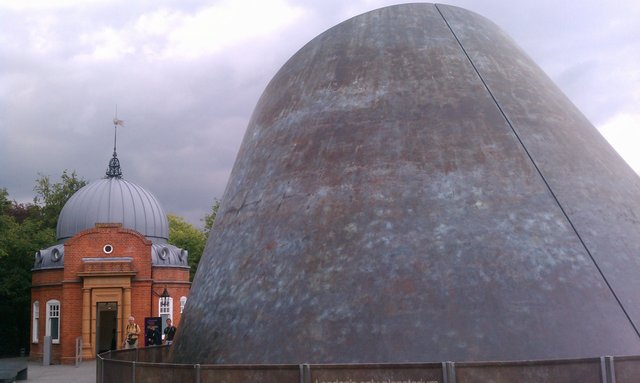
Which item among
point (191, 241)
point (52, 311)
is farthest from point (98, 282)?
point (191, 241)

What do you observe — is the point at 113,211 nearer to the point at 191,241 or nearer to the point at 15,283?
the point at 15,283

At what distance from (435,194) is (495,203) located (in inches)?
34.8

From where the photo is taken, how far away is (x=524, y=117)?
35.7 ft

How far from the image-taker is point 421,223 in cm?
921

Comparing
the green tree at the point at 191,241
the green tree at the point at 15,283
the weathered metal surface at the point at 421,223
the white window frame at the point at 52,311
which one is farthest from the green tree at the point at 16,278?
the weathered metal surface at the point at 421,223

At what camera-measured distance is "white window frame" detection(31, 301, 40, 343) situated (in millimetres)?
32625

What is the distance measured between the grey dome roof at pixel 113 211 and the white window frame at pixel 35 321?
422 cm

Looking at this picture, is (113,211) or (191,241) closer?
(113,211)

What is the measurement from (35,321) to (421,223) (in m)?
29.6

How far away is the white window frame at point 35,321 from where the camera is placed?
3262 centimetres

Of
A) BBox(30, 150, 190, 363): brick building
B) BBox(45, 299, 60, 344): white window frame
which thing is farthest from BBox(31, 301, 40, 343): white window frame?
BBox(45, 299, 60, 344): white window frame

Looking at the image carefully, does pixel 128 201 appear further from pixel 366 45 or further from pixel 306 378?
pixel 306 378

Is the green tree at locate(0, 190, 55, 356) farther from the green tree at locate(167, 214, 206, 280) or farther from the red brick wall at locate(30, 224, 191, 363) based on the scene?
the green tree at locate(167, 214, 206, 280)

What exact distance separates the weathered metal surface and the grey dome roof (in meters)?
24.0
